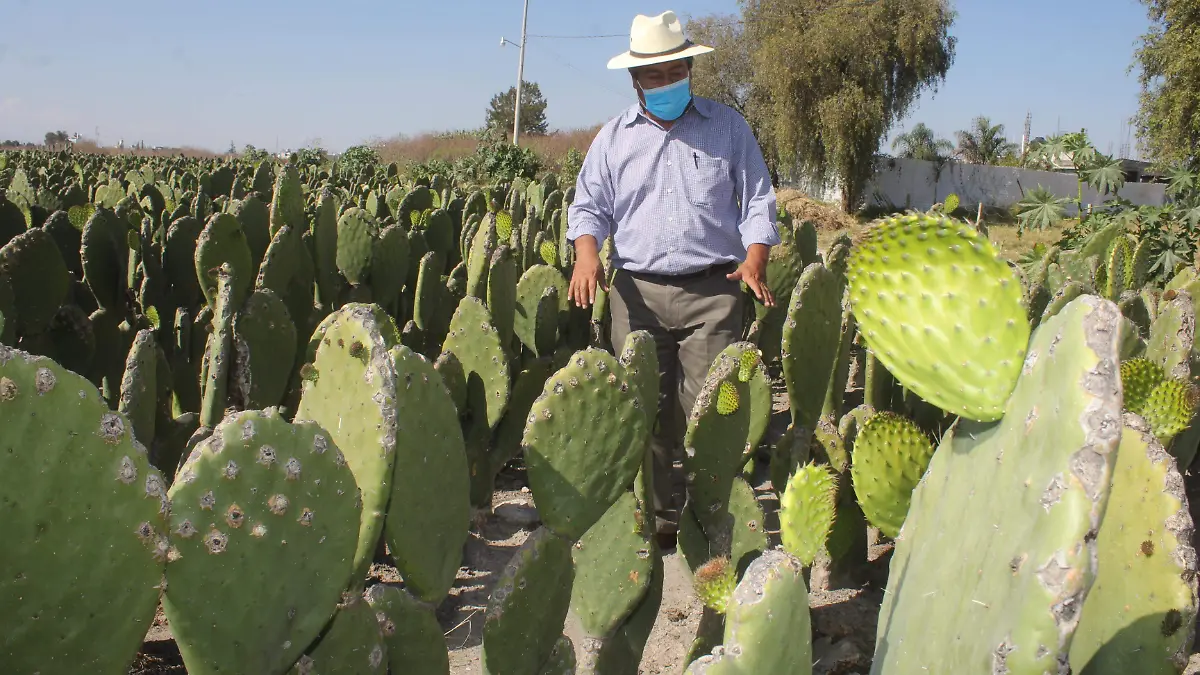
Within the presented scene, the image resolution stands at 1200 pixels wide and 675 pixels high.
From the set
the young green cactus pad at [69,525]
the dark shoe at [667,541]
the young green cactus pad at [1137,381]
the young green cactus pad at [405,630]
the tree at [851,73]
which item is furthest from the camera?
the tree at [851,73]

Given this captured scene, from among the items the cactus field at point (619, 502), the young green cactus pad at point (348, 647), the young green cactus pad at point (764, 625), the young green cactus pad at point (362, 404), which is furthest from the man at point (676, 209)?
the young green cactus pad at point (764, 625)

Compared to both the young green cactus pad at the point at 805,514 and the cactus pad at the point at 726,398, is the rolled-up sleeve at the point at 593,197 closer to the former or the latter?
the cactus pad at the point at 726,398

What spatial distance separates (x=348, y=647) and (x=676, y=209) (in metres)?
1.74

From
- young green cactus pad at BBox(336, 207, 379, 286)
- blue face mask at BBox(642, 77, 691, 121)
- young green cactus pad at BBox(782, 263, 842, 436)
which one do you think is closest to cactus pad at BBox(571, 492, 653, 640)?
young green cactus pad at BBox(782, 263, 842, 436)

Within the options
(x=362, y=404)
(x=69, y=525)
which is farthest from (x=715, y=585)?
(x=69, y=525)

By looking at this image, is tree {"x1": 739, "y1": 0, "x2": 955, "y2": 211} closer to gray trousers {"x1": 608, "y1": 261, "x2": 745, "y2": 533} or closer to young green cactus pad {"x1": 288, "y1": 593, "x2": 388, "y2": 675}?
gray trousers {"x1": 608, "y1": 261, "x2": 745, "y2": 533}

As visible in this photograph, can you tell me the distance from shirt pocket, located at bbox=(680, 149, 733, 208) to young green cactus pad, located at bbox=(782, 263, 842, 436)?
1.17ft

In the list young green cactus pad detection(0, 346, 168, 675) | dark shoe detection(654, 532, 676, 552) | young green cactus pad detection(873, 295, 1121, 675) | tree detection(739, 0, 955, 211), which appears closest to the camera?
young green cactus pad detection(873, 295, 1121, 675)

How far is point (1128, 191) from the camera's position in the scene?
2503 centimetres

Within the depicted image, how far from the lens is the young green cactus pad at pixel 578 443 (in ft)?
5.75

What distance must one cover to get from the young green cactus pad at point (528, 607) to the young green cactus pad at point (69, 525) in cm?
66

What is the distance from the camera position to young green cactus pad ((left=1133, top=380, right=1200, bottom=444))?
1993mm

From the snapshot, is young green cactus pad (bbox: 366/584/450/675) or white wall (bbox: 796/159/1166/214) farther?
white wall (bbox: 796/159/1166/214)

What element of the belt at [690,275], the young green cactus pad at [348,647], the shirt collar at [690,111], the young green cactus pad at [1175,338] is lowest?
the young green cactus pad at [348,647]
